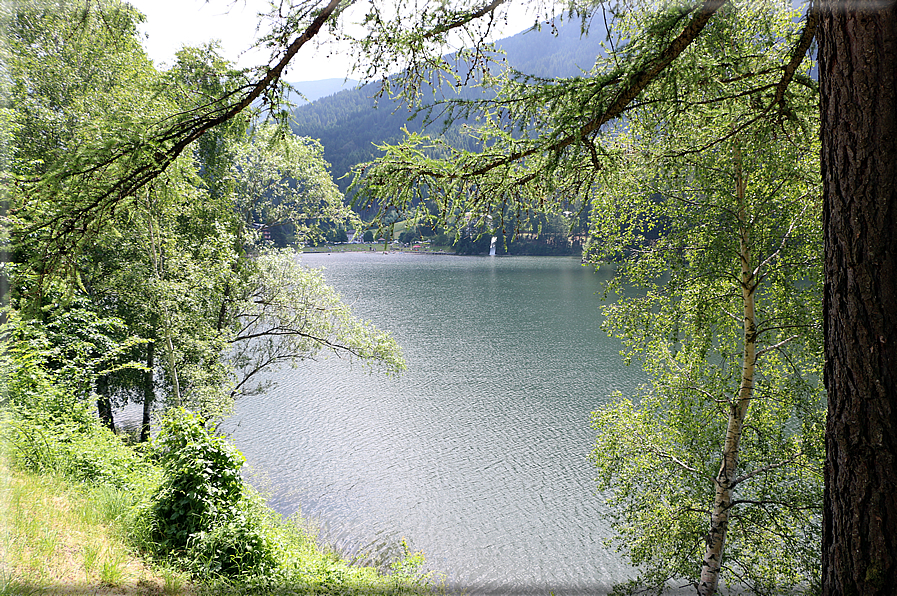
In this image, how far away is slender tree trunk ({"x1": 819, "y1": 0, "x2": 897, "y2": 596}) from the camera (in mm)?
1726

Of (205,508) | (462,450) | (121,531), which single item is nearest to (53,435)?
(121,531)

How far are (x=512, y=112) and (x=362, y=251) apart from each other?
80.6m

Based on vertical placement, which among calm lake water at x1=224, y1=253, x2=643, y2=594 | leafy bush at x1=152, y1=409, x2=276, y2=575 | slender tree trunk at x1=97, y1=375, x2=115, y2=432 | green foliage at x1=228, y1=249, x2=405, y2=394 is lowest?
calm lake water at x1=224, y1=253, x2=643, y2=594

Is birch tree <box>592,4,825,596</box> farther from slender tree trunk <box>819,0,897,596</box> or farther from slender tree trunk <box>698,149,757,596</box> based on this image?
slender tree trunk <box>819,0,897,596</box>

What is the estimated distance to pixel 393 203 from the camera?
10.2 ft

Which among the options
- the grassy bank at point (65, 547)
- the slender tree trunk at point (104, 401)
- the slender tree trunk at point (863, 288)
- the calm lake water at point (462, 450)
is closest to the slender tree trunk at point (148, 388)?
the slender tree trunk at point (104, 401)

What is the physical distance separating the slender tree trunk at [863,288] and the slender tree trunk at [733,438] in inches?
160

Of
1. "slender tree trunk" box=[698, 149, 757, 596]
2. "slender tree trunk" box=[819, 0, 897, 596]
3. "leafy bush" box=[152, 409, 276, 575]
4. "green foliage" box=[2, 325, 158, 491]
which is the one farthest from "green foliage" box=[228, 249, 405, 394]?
"slender tree trunk" box=[819, 0, 897, 596]

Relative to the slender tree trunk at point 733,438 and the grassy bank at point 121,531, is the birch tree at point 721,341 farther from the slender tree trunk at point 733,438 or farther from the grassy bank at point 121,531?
the grassy bank at point 121,531

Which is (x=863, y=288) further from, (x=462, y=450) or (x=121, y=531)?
(x=462, y=450)

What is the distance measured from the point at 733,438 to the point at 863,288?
482 centimetres

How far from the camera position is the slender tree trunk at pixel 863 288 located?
1726mm

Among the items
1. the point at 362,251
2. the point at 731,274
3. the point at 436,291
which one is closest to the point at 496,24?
the point at 731,274

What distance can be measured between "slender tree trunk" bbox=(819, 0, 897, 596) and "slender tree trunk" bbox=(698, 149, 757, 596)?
13.3ft
